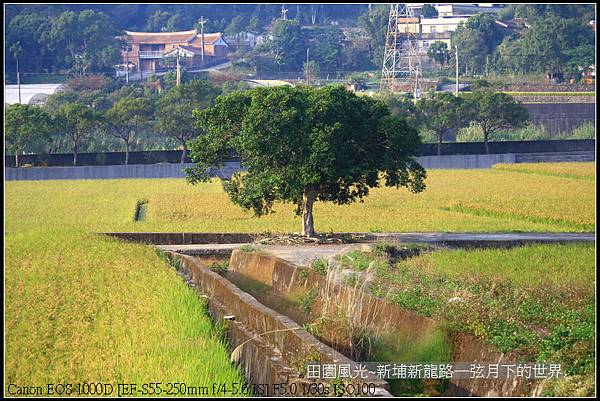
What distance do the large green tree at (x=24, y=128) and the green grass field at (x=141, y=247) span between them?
6.76 metres

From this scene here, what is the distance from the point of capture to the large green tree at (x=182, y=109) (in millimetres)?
63562

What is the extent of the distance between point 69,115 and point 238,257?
129 feet

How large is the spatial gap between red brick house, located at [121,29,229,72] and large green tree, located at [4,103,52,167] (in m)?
55.8

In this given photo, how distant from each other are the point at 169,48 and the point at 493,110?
204 feet

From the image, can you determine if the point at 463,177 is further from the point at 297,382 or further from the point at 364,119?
the point at 297,382

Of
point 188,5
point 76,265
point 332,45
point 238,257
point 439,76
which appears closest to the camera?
point 76,265

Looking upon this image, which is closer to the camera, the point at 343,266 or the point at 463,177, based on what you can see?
the point at 343,266

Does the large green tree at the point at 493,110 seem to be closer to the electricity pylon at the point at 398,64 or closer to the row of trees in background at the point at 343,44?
the electricity pylon at the point at 398,64

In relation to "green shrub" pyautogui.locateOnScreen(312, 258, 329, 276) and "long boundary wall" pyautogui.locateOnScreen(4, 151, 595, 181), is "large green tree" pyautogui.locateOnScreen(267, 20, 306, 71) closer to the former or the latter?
"long boundary wall" pyautogui.locateOnScreen(4, 151, 595, 181)

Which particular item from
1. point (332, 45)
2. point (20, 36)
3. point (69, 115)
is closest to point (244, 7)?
point (332, 45)

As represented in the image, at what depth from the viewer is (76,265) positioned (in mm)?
20578

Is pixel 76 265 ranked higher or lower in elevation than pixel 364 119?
lower

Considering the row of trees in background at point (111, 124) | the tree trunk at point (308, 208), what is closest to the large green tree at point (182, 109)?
the row of trees in background at point (111, 124)

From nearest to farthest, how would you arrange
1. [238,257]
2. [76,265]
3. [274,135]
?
[76,265]
[238,257]
[274,135]
